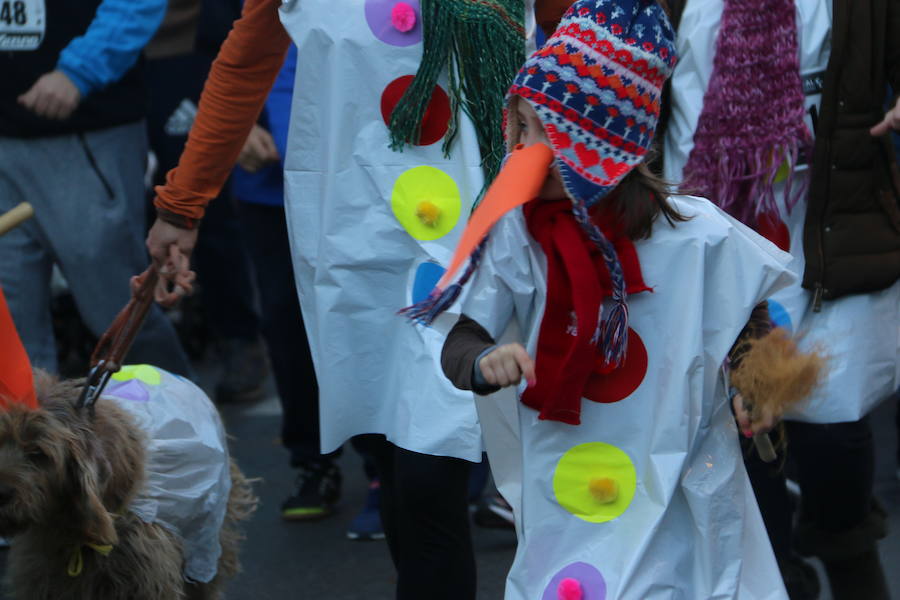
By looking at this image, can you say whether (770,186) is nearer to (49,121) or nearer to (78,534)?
(78,534)

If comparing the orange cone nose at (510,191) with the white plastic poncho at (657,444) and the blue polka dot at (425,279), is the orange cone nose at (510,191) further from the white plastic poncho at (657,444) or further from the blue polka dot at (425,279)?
the blue polka dot at (425,279)

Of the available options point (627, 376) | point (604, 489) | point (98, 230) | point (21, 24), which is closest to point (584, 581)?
point (604, 489)

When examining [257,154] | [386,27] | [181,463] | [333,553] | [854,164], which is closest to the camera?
→ [386,27]

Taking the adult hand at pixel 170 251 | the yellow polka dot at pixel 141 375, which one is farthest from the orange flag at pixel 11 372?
the yellow polka dot at pixel 141 375

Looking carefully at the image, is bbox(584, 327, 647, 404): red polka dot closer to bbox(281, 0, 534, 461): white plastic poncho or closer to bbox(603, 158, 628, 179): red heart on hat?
bbox(603, 158, 628, 179): red heart on hat

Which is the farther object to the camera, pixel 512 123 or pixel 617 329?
pixel 512 123

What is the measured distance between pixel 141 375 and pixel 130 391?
0.13 m

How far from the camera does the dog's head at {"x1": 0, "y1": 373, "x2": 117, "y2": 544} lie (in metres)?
3.16

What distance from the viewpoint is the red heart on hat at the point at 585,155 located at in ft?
8.32

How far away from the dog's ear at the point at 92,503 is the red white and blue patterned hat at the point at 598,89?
135cm

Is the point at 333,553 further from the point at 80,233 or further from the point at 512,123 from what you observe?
the point at 512,123

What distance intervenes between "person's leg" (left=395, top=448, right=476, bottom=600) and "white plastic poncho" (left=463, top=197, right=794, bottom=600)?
342 millimetres

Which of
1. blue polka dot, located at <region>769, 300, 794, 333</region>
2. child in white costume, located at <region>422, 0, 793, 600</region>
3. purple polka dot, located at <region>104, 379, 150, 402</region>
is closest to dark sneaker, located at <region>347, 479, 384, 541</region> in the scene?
purple polka dot, located at <region>104, 379, 150, 402</region>

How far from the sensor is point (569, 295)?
258 centimetres
